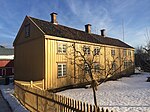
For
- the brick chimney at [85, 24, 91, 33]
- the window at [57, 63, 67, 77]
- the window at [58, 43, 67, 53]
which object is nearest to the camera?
the window at [57, 63, 67, 77]

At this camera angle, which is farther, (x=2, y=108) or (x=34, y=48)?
(x=34, y=48)

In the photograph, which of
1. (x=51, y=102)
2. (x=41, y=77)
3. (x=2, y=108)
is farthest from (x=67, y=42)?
(x=51, y=102)

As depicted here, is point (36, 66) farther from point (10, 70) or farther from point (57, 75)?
point (10, 70)

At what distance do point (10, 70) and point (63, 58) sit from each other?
21.3 m

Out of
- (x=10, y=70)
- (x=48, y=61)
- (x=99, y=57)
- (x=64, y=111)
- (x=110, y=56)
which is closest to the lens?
(x=64, y=111)

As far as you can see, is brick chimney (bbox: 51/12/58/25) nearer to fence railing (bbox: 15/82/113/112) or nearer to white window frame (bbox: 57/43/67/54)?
white window frame (bbox: 57/43/67/54)

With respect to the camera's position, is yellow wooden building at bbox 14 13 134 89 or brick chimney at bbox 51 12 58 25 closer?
yellow wooden building at bbox 14 13 134 89

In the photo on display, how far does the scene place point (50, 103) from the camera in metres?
7.48

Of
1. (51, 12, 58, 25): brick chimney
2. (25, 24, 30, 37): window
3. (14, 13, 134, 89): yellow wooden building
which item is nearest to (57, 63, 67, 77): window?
(14, 13, 134, 89): yellow wooden building

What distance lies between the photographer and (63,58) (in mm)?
19031

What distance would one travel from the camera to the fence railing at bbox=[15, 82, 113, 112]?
5.41m

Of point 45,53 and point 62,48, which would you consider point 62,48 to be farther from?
point 45,53

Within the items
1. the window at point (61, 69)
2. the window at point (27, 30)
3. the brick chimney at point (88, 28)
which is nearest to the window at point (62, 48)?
the window at point (61, 69)

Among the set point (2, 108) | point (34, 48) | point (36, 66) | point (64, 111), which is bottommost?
point (2, 108)
